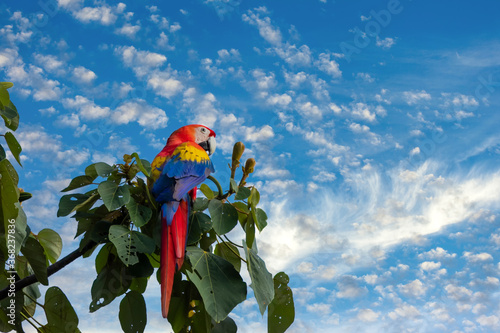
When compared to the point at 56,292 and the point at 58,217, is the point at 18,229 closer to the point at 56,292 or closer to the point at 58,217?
the point at 58,217

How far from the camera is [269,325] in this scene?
197 centimetres

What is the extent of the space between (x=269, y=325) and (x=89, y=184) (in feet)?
3.22

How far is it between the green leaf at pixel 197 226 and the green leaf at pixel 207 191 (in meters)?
0.08

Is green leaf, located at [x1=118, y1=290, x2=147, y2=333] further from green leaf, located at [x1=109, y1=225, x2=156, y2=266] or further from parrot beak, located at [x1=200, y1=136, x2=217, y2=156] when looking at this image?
parrot beak, located at [x1=200, y1=136, x2=217, y2=156]

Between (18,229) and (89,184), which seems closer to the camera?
(18,229)

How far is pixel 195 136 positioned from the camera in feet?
8.59

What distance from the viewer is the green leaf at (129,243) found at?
5.24 feet

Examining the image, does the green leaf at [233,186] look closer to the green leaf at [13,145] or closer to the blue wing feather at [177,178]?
the blue wing feather at [177,178]

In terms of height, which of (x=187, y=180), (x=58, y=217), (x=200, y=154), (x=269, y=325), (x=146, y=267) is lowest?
(x=269, y=325)

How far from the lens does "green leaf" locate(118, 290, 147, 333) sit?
6.14ft

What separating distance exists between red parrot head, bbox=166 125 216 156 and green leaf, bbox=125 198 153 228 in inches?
21.4

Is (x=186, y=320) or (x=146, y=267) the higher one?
(x=146, y=267)

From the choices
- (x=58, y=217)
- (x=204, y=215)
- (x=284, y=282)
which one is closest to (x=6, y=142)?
(x=58, y=217)

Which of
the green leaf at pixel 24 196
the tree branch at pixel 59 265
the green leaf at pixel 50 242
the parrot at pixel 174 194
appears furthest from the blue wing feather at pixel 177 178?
the green leaf at pixel 50 242
